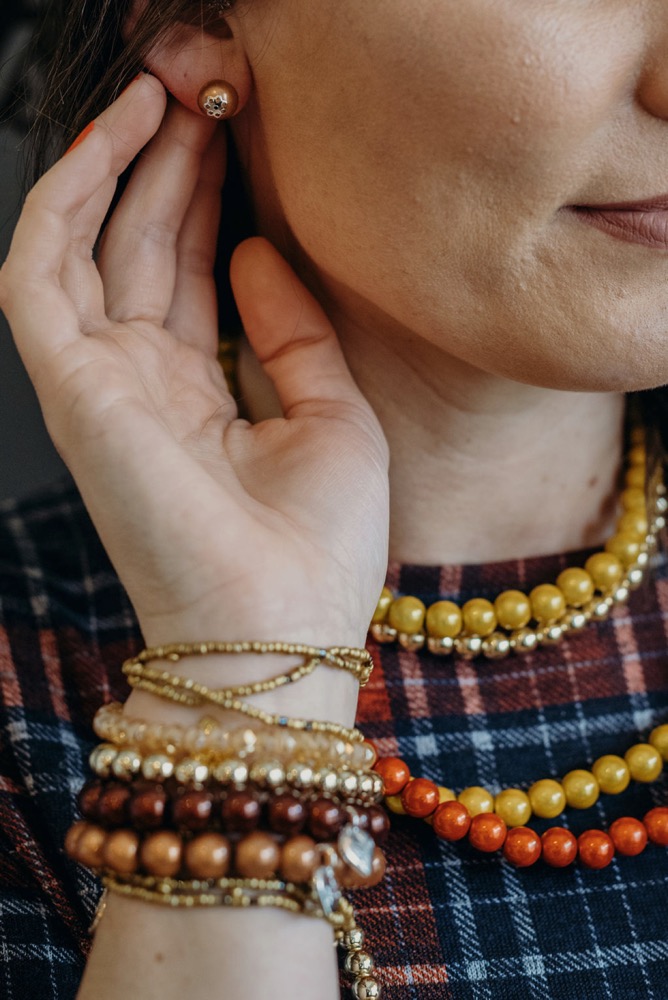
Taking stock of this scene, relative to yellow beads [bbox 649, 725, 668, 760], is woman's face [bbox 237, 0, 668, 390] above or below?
above

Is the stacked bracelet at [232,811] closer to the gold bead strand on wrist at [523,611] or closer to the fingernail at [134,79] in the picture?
the gold bead strand on wrist at [523,611]

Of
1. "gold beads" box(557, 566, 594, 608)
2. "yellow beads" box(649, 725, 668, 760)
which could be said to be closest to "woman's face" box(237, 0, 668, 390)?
"gold beads" box(557, 566, 594, 608)

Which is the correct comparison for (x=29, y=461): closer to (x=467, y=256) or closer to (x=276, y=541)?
(x=276, y=541)

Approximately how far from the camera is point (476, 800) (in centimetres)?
112

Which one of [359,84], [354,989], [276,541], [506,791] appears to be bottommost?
[354,989]

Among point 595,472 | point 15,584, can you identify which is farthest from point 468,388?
point 15,584

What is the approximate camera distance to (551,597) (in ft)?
4.04

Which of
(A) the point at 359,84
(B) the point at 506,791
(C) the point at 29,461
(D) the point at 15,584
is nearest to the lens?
(A) the point at 359,84

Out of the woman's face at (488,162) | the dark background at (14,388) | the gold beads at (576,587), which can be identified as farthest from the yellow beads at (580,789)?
the dark background at (14,388)

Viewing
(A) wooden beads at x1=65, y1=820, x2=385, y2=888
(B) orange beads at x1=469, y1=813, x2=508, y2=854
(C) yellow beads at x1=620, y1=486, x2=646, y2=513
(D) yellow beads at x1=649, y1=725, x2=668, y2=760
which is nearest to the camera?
(A) wooden beads at x1=65, y1=820, x2=385, y2=888

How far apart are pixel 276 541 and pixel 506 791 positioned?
42cm

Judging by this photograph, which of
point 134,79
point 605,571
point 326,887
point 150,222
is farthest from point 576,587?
point 134,79

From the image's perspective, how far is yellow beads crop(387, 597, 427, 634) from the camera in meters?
1.21

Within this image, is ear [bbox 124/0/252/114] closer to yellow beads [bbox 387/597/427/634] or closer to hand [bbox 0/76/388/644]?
hand [bbox 0/76/388/644]
